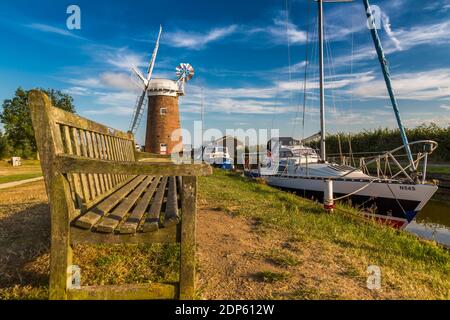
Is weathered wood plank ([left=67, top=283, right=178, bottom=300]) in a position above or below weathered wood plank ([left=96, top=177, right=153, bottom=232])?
below

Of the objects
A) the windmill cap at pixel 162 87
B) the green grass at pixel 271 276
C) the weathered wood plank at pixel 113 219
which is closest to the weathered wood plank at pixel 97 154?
the weathered wood plank at pixel 113 219

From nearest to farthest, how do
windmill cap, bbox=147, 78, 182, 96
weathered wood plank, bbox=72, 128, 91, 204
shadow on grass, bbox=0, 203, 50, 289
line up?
weathered wood plank, bbox=72, 128, 91, 204 → shadow on grass, bbox=0, 203, 50, 289 → windmill cap, bbox=147, 78, 182, 96

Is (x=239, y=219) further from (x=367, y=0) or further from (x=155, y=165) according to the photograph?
(x=367, y=0)

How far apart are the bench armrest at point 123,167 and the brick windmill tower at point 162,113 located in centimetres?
2496

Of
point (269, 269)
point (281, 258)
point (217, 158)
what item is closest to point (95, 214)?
point (269, 269)

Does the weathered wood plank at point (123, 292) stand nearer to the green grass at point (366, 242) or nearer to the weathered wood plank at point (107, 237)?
the weathered wood plank at point (107, 237)

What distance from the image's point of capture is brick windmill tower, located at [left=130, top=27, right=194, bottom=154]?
87.9 feet

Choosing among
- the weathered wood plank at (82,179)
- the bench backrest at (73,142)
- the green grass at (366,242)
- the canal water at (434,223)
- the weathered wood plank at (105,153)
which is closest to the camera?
the bench backrest at (73,142)

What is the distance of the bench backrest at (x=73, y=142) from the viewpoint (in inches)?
83.4

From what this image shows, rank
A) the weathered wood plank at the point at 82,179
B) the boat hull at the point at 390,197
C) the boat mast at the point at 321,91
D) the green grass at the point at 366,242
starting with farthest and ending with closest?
the boat mast at the point at 321,91, the boat hull at the point at 390,197, the green grass at the point at 366,242, the weathered wood plank at the point at 82,179

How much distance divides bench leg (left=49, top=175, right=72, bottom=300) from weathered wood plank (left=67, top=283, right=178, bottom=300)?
0.12m

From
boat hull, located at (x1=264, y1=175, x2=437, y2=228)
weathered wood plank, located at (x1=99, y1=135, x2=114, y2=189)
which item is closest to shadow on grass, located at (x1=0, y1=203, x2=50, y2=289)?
weathered wood plank, located at (x1=99, y1=135, x2=114, y2=189)

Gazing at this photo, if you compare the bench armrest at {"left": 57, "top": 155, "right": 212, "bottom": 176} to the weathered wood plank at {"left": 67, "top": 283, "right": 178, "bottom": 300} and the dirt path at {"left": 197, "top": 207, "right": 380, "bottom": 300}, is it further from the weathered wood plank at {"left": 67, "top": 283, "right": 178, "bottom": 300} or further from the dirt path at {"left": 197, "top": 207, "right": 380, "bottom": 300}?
the dirt path at {"left": 197, "top": 207, "right": 380, "bottom": 300}

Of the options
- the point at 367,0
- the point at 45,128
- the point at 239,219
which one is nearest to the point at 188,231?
the point at 45,128
